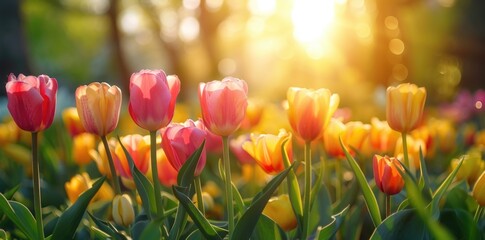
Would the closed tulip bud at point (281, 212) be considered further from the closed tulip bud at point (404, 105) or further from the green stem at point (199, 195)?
the closed tulip bud at point (404, 105)

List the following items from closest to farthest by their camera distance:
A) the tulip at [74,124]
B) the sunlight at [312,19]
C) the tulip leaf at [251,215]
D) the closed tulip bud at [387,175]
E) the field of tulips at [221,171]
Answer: the tulip leaf at [251,215]
the field of tulips at [221,171]
the closed tulip bud at [387,175]
the tulip at [74,124]
the sunlight at [312,19]

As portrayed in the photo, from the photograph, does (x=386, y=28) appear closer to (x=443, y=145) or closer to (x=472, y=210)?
(x=443, y=145)

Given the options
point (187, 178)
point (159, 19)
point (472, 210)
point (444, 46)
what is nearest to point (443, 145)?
point (472, 210)

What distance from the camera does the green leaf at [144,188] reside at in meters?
1.48

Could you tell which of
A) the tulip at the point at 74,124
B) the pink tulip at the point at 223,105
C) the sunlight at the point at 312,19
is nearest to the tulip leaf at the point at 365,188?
the pink tulip at the point at 223,105

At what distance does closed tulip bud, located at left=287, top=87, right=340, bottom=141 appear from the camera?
156cm

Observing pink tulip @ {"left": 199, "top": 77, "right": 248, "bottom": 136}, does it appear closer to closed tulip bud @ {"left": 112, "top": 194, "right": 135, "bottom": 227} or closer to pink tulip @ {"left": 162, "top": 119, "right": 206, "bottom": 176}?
pink tulip @ {"left": 162, "top": 119, "right": 206, "bottom": 176}

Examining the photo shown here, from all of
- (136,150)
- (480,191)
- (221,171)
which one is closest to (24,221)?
(136,150)

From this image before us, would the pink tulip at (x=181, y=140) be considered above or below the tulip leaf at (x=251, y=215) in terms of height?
above

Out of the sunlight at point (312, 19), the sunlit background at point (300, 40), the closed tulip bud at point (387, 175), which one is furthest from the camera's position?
the sunlight at point (312, 19)

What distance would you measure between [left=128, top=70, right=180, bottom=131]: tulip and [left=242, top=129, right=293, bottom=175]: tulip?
26 centimetres

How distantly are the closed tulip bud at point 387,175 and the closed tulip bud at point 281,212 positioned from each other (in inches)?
8.4

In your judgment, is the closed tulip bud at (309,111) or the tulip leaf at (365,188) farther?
the closed tulip bud at (309,111)

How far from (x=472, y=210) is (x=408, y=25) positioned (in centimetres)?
1489
